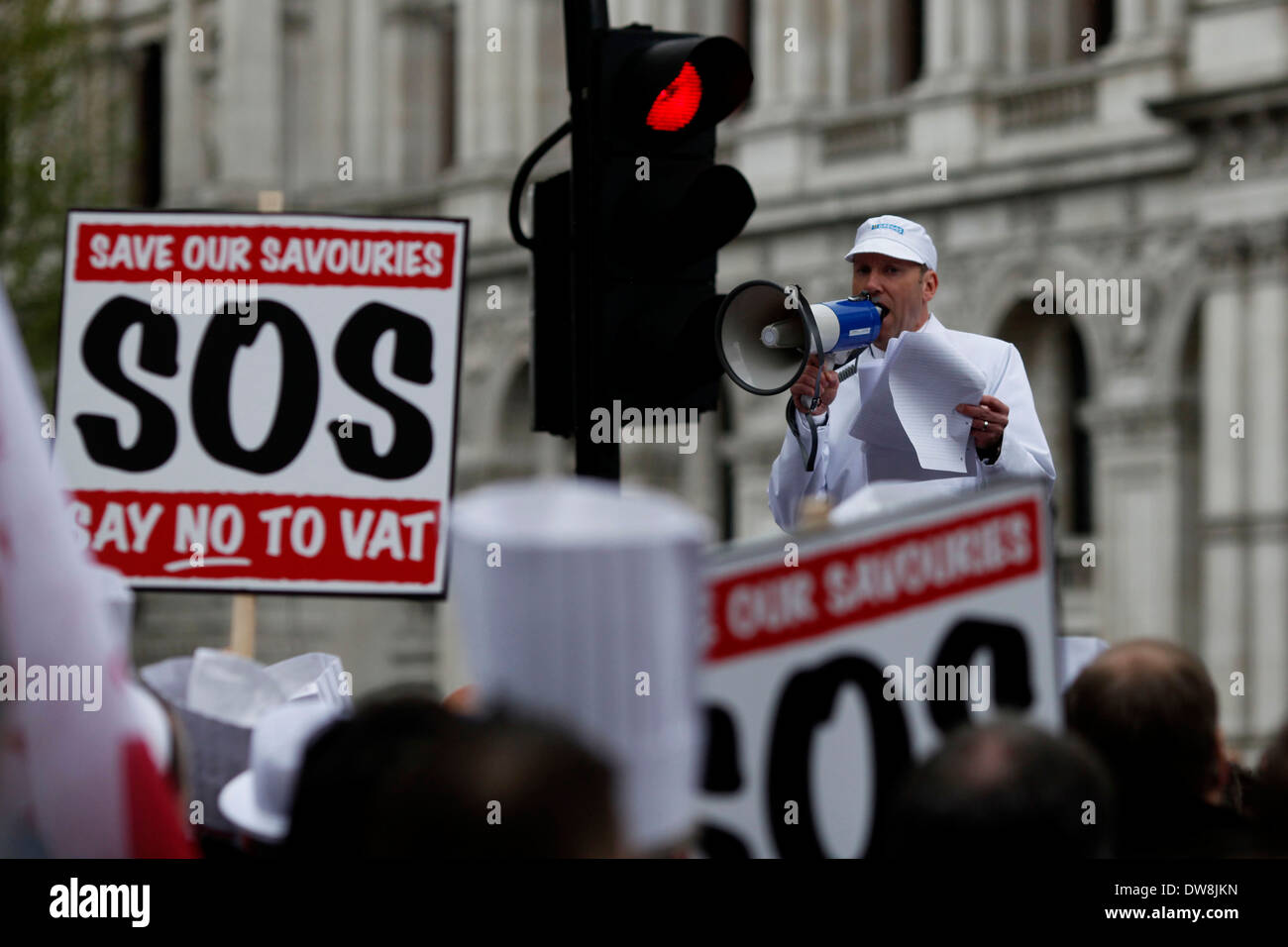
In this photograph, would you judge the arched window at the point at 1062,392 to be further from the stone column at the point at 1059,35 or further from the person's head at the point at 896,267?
the person's head at the point at 896,267

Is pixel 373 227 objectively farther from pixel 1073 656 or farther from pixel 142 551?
pixel 1073 656

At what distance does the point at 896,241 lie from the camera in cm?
592

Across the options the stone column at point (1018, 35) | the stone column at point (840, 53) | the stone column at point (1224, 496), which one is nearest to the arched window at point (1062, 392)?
the stone column at point (1224, 496)

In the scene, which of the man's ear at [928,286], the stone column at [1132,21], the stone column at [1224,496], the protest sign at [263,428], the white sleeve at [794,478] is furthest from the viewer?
the stone column at [1132,21]

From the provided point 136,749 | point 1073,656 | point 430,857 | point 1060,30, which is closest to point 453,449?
point 1073,656

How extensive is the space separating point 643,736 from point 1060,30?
18325 millimetres

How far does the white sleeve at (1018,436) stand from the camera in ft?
19.1

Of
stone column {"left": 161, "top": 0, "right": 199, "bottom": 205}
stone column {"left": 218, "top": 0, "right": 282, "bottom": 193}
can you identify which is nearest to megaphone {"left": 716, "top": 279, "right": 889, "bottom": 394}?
stone column {"left": 218, "top": 0, "right": 282, "bottom": 193}

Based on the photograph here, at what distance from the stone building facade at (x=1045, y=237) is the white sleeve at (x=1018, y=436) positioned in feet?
36.3

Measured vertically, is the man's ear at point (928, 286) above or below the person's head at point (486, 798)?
above

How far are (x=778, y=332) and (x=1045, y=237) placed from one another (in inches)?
541

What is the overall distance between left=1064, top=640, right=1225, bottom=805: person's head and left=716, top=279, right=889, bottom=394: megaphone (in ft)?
7.08

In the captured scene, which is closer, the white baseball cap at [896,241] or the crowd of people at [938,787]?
A: the crowd of people at [938,787]

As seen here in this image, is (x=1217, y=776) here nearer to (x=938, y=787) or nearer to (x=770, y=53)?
(x=938, y=787)
